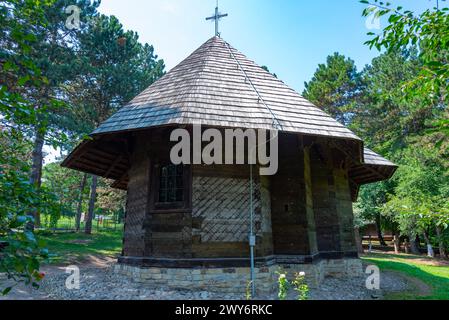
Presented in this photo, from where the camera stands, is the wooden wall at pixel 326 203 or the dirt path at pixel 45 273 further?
the wooden wall at pixel 326 203

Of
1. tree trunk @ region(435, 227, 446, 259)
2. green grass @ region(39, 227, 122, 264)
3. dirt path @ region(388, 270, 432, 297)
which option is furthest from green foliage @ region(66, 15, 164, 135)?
tree trunk @ region(435, 227, 446, 259)

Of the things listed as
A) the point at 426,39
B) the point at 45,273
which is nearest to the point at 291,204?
the point at 426,39

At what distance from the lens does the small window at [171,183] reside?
827cm

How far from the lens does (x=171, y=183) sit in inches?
331

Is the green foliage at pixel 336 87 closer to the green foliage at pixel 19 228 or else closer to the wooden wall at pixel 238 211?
the wooden wall at pixel 238 211

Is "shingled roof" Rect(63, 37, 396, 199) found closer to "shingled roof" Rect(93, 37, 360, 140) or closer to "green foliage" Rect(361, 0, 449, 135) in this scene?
"shingled roof" Rect(93, 37, 360, 140)

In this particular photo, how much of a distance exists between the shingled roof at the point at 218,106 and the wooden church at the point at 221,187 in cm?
4

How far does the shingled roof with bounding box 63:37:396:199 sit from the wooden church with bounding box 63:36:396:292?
0.04 meters

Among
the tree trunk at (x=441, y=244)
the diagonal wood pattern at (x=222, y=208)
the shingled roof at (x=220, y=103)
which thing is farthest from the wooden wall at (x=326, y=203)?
the tree trunk at (x=441, y=244)

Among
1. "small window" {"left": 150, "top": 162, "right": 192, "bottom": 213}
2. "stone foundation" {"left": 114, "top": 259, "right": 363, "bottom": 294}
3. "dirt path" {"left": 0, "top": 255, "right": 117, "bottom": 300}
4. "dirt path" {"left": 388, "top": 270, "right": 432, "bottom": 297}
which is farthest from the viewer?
"dirt path" {"left": 388, "top": 270, "right": 432, "bottom": 297}

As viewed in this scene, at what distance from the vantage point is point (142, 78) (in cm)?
2158

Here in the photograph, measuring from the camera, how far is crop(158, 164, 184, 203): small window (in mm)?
8273

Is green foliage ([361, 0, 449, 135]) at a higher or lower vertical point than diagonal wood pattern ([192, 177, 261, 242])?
higher

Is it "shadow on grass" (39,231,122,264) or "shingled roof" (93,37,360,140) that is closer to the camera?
"shingled roof" (93,37,360,140)
